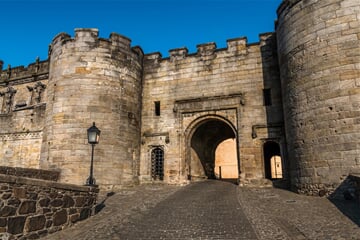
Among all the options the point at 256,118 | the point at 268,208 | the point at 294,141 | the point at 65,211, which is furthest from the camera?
the point at 256,118

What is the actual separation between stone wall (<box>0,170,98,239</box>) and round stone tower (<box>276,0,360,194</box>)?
7130mm

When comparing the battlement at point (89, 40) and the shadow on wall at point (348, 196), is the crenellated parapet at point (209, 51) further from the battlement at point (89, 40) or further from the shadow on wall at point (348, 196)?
the shadow on wall at point (348, 196)

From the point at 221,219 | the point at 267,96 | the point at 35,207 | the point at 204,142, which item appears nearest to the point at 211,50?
the point at 267,96

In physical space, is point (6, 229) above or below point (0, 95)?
below

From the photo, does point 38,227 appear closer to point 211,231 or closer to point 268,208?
point 211,231

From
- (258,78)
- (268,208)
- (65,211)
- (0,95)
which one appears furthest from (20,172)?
(0,95)

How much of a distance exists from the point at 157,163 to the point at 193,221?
7.64 m

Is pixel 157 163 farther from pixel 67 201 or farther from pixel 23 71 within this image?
pixel 23 71

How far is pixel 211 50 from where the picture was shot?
1420 cm

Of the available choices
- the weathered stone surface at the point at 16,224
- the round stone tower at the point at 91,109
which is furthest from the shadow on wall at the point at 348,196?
the round stone tower at the point at 91,109

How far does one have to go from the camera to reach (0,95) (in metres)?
20.6

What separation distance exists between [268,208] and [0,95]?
20.2 meters

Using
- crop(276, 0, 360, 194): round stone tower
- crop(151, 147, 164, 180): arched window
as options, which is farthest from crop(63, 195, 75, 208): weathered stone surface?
crop(151, 147, 164, 180): arched window

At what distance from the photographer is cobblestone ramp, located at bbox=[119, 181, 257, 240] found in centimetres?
560
